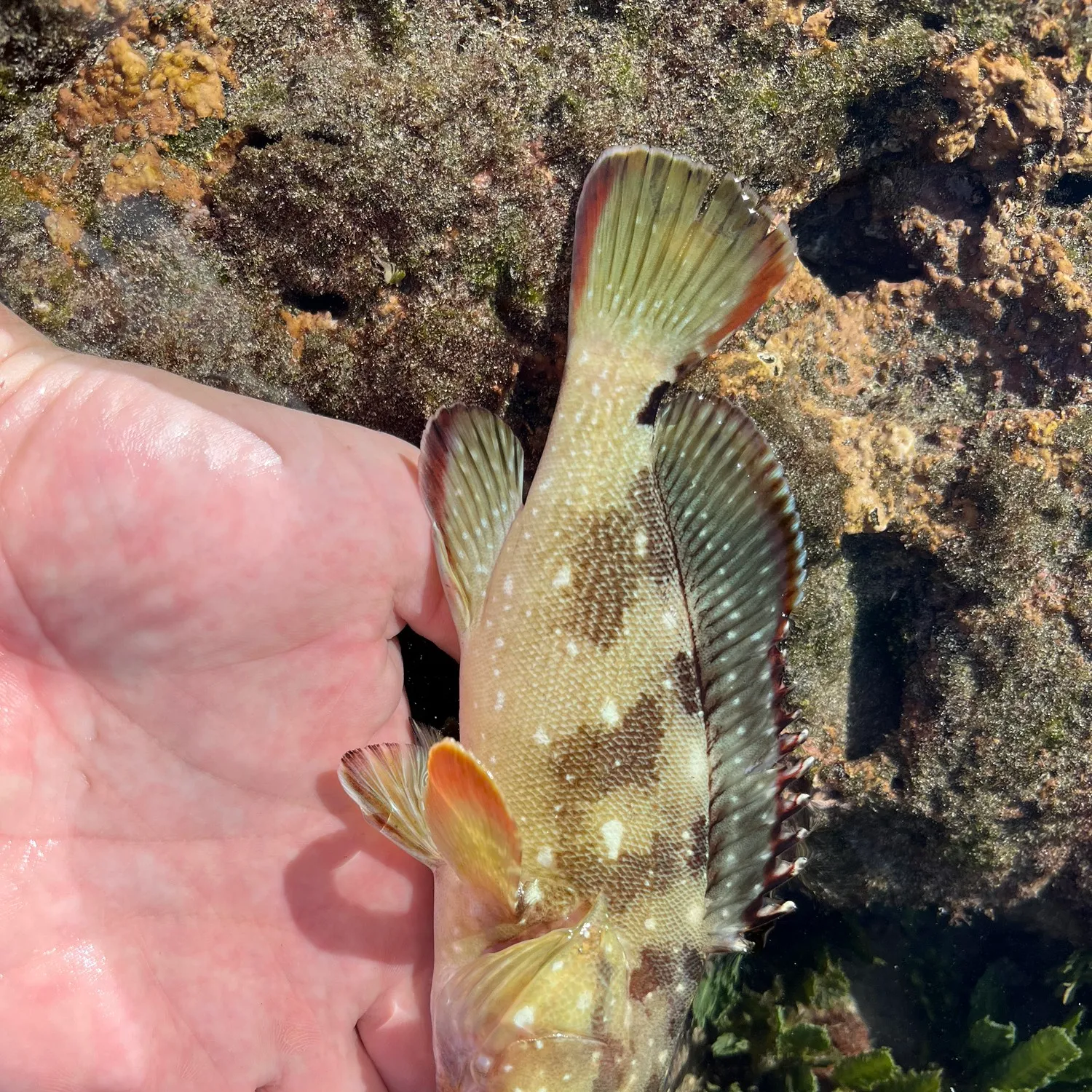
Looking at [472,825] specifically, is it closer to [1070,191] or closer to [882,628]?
[882,628]

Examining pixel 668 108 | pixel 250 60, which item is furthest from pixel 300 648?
pixel 668 108

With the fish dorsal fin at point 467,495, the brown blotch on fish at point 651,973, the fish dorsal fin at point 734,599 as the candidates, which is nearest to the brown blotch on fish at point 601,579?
the fish dorsal fin at point 734,599

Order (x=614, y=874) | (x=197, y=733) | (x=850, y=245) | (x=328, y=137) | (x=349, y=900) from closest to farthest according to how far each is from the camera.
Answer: (x=614, y=874) → (x=197, y=733) → (x=328, y=137) → (x=349, y=900) → (x=850, y=245)

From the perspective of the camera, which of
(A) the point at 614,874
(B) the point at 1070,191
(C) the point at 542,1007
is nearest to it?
(C) the point at 542,1007

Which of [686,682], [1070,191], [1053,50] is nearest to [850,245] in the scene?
[1070,191]

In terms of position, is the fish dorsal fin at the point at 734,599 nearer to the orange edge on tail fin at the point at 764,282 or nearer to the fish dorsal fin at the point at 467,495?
the orange edge on tail fin at the point at 764,282
